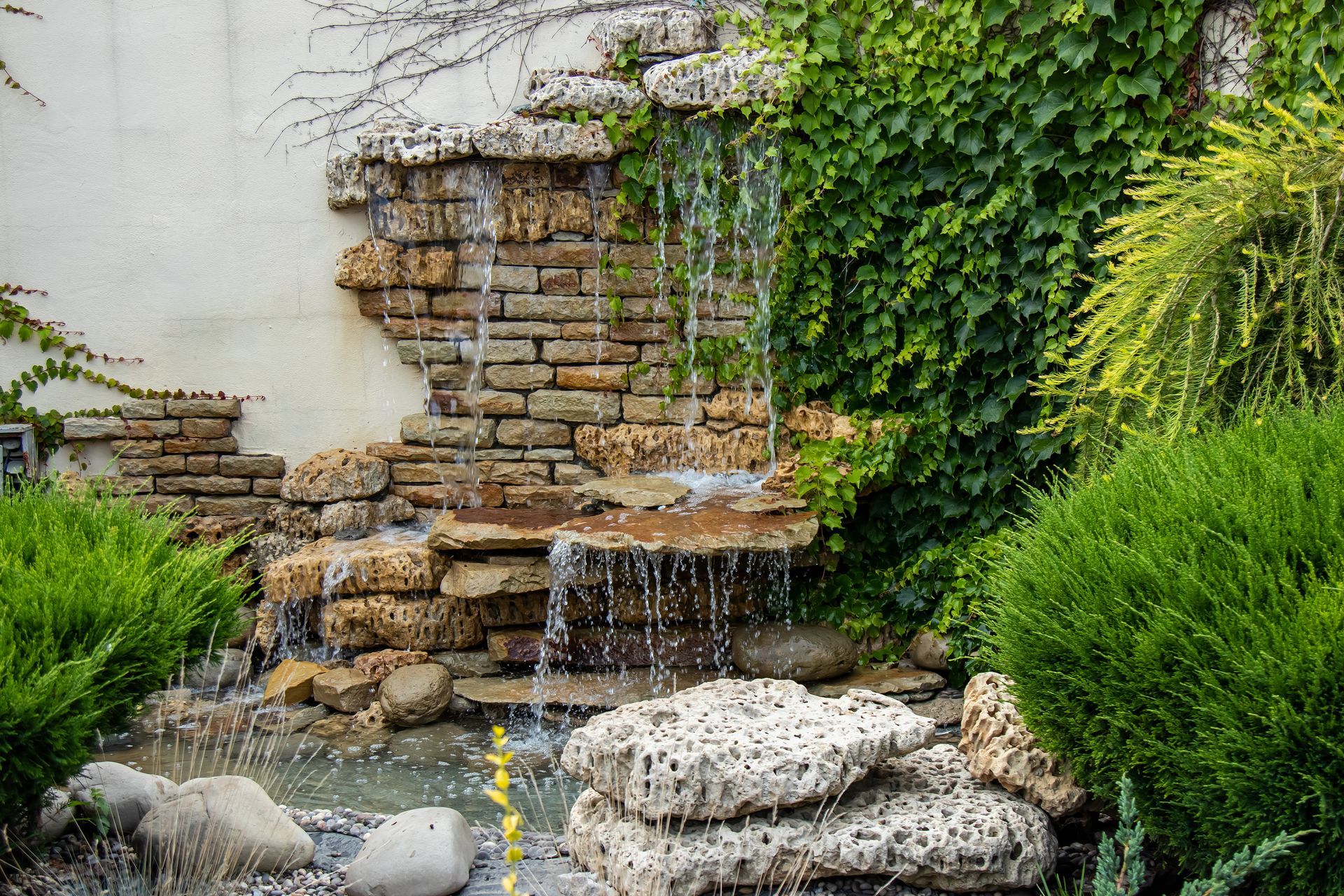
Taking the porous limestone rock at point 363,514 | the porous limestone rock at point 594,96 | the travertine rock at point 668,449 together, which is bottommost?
the porous limestone rock at point 363,514

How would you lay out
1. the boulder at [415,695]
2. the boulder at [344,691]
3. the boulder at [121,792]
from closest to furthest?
the boulder at [121,792] < the boulder at [415,695] < the boulder at [344,691]

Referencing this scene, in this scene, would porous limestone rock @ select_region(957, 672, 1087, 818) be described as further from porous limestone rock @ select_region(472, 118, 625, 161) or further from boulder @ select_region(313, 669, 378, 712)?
porous limestone rock @ select_region(472, 118, 625, 161)

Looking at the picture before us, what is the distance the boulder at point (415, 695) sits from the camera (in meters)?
4.80

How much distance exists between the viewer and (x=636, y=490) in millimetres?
5340

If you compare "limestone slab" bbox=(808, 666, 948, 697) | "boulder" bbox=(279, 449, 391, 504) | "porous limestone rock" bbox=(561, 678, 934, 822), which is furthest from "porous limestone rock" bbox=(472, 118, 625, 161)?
"porous limestone rock" bbox=(561, 678, 934, 822)

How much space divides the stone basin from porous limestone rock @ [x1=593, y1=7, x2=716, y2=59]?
2.55 metres

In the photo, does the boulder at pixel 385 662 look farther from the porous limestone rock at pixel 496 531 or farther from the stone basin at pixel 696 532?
the stone basin at pixel 696 532

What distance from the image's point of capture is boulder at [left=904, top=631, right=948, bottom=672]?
496 centimetres

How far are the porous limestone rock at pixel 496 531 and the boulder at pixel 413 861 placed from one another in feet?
6.20

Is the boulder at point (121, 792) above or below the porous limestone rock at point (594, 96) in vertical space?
below

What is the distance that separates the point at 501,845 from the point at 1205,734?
2.27 metres

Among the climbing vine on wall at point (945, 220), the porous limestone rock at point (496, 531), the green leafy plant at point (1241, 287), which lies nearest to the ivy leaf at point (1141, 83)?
the climbing vine on wall at point (945, 220)

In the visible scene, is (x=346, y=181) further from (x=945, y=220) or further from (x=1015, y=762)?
(x=1015, y=762)

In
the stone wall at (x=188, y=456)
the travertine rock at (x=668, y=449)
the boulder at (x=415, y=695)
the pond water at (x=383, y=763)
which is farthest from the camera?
the stone wall at (x=188, y=456)
